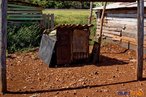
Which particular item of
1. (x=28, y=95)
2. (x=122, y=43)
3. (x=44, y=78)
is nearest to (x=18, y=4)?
(x=122, y=43)

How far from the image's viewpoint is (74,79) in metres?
9.49

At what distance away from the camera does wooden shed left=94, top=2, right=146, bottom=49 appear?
1460cm

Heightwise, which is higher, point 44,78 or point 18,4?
point 18,4

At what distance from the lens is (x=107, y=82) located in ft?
30.0

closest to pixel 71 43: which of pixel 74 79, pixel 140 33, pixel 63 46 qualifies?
pixel 63 46

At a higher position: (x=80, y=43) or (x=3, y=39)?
(x=3, y=39)

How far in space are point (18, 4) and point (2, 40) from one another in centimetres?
1119

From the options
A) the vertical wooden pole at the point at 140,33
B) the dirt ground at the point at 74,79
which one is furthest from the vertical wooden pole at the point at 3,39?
the vertical wooden pole at the point at 140,33

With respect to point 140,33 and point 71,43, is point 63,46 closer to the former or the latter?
point 71,43

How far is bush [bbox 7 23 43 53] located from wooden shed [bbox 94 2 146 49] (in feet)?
12.0

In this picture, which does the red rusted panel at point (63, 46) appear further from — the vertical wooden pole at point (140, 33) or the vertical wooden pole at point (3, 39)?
the vertical wooden pole at point (3, 39)

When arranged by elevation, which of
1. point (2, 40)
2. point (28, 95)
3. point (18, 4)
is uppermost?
point (18, 4)

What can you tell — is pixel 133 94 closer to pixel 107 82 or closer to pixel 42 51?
pixel 107 82

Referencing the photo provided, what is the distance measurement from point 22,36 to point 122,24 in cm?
483
